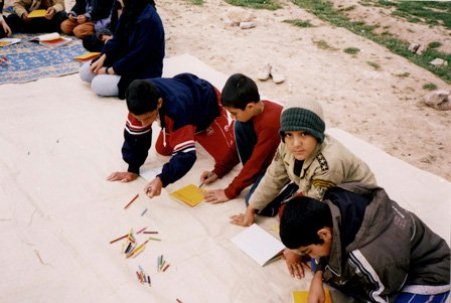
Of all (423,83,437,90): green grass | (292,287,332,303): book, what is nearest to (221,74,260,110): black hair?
(292,287,332,303): book

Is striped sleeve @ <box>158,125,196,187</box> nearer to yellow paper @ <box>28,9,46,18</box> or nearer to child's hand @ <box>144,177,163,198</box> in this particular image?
child's hand @ <box>144,177,163,198</box>

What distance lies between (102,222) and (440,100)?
156 inches

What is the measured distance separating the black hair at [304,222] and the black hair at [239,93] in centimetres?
103

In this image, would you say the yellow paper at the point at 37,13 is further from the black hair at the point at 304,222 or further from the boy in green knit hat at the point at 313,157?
the black hair at the point at 304,222

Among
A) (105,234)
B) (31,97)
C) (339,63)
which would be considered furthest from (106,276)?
Answer: (339,63)

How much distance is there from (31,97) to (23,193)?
1.71 metres

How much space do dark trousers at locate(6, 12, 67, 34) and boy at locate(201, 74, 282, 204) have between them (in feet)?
14.7

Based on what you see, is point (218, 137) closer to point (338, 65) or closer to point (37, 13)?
point (338, 65)

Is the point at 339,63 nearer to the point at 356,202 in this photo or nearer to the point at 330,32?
the point at 330,32

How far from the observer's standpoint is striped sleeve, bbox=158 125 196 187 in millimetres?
2922

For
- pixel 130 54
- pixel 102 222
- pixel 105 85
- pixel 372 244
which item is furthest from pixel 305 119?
pixel 105 85

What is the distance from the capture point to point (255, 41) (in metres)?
6.47

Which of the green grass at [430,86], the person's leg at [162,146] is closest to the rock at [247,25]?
the green grass at [430,86]

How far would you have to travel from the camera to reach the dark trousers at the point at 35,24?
6113mm
